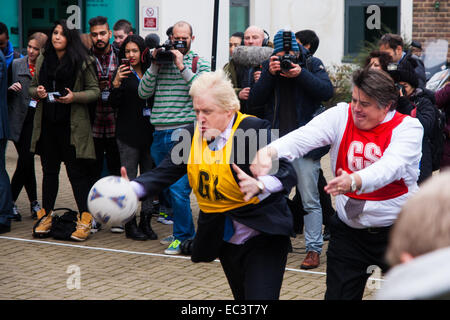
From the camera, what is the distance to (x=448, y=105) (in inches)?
285

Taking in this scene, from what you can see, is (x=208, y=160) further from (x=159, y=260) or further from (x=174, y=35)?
(x=174, y=35)

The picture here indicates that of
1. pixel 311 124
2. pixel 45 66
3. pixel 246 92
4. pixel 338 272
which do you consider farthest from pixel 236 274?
pixel 45 66

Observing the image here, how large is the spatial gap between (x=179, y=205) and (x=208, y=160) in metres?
3.22

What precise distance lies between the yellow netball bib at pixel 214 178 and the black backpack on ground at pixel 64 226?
403 centimetres

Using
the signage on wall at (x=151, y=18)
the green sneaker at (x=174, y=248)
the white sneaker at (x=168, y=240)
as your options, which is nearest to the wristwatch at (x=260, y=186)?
the green sneaker at (x=174, y=248)

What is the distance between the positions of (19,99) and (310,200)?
3799mm

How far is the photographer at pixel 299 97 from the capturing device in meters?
6.83

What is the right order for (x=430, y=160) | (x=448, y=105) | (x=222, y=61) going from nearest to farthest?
(x=430, y=160)
(x=448, y=105)
(x=222, y=61)

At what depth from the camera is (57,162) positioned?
320 inches

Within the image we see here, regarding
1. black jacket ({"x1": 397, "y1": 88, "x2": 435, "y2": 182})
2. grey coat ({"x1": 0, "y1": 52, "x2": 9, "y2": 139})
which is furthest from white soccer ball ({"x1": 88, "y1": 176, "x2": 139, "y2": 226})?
grey coat ({"x1": 0, "y1": 52, "x2": 9, "y2": 139})

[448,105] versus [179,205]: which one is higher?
[448,105]

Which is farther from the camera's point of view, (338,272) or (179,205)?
(179,205)

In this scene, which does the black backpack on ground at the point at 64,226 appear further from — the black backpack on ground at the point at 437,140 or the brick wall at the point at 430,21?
the brick wall at the point at 430,21

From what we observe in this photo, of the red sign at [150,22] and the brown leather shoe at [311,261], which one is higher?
the red sign at [150,22]
